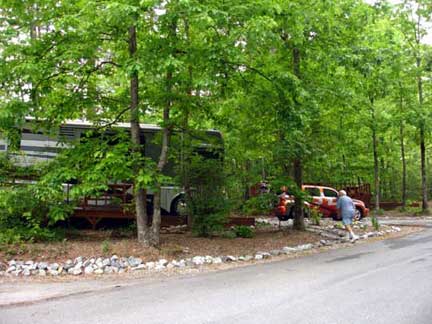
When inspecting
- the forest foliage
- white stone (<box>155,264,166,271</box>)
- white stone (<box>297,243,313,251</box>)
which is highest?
the forest foliage

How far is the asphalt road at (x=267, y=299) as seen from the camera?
5086mm

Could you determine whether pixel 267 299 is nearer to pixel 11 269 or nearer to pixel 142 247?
pixel 142 247

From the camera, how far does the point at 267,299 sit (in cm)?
592

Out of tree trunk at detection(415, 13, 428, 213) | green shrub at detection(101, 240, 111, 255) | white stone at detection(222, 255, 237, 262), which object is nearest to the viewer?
green shrub at detection(101, 240, 111, 255)

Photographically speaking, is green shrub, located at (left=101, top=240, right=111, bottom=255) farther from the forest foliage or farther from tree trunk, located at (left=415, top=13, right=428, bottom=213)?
tree trunk, located at (left=415, top=13, right=428, bottom=213)

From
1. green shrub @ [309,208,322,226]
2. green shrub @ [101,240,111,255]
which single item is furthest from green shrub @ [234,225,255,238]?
green shrub @ [101,240,111,255]

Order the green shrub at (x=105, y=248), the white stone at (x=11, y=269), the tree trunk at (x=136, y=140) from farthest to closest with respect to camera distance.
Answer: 1. the tree trunk at (x=136, y=140)
2. the green shrub at (x=105, y=248)
3. the white stone at (x=11, y=269)

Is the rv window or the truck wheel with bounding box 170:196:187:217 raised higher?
the rv window

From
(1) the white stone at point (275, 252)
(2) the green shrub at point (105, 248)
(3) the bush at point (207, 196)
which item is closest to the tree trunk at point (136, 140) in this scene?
(2) the green shrub at point (105, 248)

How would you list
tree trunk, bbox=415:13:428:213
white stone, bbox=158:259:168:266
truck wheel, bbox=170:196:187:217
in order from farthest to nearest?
tree trunk, bbox=415:13:428:213 → truck wheel, bbox=170:196:187:217 → white stone, bbox=158:259:168:266

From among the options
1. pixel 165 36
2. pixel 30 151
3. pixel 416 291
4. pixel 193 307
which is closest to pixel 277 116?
pixel 165 36

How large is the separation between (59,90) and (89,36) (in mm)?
2250

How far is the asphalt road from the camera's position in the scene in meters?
5.09

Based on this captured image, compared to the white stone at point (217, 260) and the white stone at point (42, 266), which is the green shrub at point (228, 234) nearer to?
the white stone at point (217, 260)
